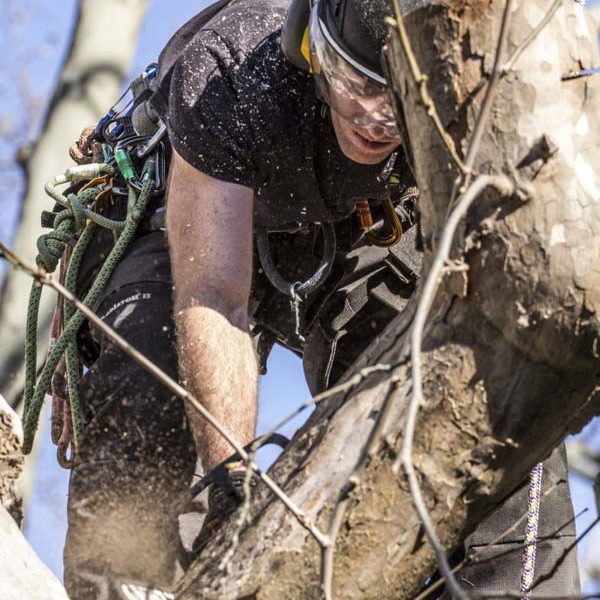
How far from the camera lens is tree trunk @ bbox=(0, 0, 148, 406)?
6145 mm

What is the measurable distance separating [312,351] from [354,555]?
1997 millimetres

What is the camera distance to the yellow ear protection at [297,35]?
9.20 feet

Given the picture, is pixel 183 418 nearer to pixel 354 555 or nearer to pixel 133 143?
pixel 133 143

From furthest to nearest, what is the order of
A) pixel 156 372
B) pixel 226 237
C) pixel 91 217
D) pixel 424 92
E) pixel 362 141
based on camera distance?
1. pixel 91 217
2. pixel 226 237
3. pixel 362 141
4. pixel 424 92
5. pixel 156 372

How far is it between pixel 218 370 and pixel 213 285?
25cm

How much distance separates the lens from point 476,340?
188 cm

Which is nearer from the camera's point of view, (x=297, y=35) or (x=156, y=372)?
(x=156, y=372)

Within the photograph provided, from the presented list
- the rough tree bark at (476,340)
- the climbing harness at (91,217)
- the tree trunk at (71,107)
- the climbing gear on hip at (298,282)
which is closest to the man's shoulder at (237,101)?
the climbing gear on hip at (298,282)

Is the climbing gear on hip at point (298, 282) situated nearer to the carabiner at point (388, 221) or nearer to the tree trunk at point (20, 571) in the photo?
the carabiner at point (388, 221)

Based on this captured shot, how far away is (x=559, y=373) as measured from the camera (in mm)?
1865

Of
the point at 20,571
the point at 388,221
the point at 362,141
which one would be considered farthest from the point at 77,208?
the point at 20,571

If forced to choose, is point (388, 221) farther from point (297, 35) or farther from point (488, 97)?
point (488, 97)

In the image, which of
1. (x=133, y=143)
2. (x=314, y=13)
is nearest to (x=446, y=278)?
(x=314, y=13)

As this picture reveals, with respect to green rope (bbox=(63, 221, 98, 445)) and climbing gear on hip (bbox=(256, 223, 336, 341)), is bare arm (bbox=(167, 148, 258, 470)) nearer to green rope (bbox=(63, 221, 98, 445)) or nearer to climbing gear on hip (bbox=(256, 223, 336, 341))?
climbing gear on hip (bbox=(256, 223, 336, 341))
